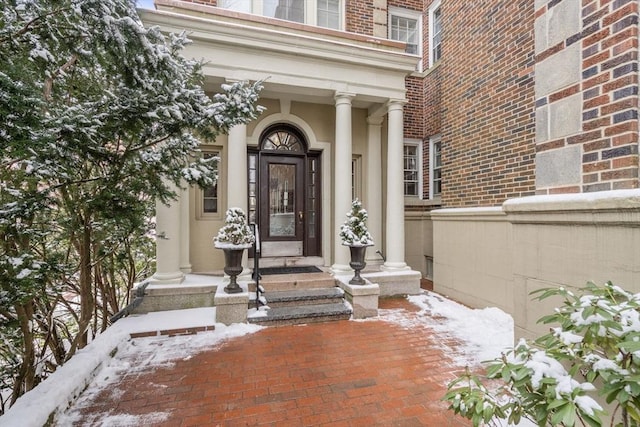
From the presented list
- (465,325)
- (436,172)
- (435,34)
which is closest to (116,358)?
(465,325)

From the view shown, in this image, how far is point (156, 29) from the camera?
7.77 ft

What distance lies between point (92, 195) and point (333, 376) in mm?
2910

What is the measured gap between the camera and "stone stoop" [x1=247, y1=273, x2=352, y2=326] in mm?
4176

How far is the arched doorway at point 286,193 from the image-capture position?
241 inches

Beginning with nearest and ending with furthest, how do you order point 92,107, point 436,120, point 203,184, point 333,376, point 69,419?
point 69,419, point 92,107, point 333,376, point 203,184, point 436,120

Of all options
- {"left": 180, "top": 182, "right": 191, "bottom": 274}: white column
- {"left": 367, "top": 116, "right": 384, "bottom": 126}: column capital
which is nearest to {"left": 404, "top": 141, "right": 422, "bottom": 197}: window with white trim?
{"left": 367, "top": 116, "right": 384, "bottom": 126}: column capital

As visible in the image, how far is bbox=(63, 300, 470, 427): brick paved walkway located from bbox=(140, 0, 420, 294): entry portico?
1.80 metres

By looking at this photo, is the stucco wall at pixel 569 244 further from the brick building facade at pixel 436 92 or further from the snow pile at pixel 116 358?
the snow pile at pixel 116 358

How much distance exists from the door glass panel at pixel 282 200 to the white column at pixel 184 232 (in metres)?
1.60

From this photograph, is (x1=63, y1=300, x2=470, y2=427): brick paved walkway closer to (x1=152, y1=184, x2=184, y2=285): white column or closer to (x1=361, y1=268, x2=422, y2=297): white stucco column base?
(x1=361, y1=268, x2=422, y2=297): white stucco column base

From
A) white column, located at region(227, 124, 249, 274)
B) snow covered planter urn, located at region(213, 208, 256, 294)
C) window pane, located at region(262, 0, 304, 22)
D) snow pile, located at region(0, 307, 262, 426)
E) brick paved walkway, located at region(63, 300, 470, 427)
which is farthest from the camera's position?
window pane, located at region(262, 0, 304, 22)

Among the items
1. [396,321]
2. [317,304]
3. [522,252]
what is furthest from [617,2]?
[317,304]

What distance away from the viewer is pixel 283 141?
6324mm

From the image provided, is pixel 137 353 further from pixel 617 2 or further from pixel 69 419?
pixel 617 2
